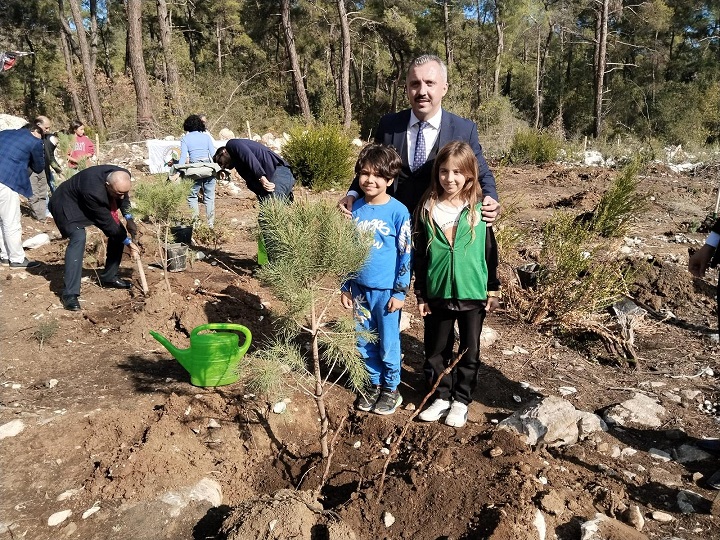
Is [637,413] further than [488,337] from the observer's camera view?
No

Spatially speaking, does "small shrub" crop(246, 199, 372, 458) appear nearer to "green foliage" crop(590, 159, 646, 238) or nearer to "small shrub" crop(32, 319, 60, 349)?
"small shrub" crop(32, 319, 60, 349)

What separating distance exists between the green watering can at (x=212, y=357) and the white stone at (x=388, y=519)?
1162 mm

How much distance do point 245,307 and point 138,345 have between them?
903mm

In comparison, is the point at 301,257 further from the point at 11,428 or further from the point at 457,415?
the point at 11,428

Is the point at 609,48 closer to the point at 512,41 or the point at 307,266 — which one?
the point at 512,41

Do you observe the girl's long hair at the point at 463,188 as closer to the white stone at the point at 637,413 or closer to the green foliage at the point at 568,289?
the white stone at the point at 637,413

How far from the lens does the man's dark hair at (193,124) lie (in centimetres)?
628

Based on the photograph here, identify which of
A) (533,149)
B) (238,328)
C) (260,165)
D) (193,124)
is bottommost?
(238,328)

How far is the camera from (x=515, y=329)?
13.3 ft

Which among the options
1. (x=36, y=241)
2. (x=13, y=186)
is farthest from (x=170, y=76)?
(x=13, y=186)

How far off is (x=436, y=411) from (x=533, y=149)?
13011 mm

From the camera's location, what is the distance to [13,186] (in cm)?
517

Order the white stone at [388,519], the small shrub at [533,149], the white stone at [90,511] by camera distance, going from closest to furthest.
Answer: the white stone at [388,519]
the white stone at [90,511]
the small shrub at [533,149]

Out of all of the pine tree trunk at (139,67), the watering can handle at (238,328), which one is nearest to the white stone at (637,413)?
the watering can handle at (238,328)
